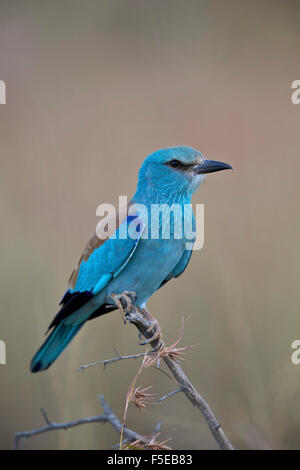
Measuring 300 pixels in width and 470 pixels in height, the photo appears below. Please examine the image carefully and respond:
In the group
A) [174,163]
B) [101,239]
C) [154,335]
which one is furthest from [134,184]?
[154,335]

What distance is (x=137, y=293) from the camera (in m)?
3.18

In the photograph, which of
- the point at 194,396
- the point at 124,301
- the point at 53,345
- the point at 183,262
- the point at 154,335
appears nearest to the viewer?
the point at 194,396

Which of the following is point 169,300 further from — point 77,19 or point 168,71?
point 77,19

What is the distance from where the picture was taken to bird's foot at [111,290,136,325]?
2.85 m

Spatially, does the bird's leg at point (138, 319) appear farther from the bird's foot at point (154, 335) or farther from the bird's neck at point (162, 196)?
the bird's neck at point (162, 196)

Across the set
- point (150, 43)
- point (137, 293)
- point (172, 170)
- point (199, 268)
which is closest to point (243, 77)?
point (150, 43)

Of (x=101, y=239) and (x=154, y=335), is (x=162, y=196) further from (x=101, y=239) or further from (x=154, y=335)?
(x=154, y=335)

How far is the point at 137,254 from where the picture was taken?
311 centimetres

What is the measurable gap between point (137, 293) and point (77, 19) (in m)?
4.28

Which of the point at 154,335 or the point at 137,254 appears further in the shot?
the point at 137,254

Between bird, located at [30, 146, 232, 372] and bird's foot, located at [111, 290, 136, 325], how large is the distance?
39 mm

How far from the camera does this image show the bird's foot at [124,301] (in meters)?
2.85

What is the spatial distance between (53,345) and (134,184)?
1948 mm
